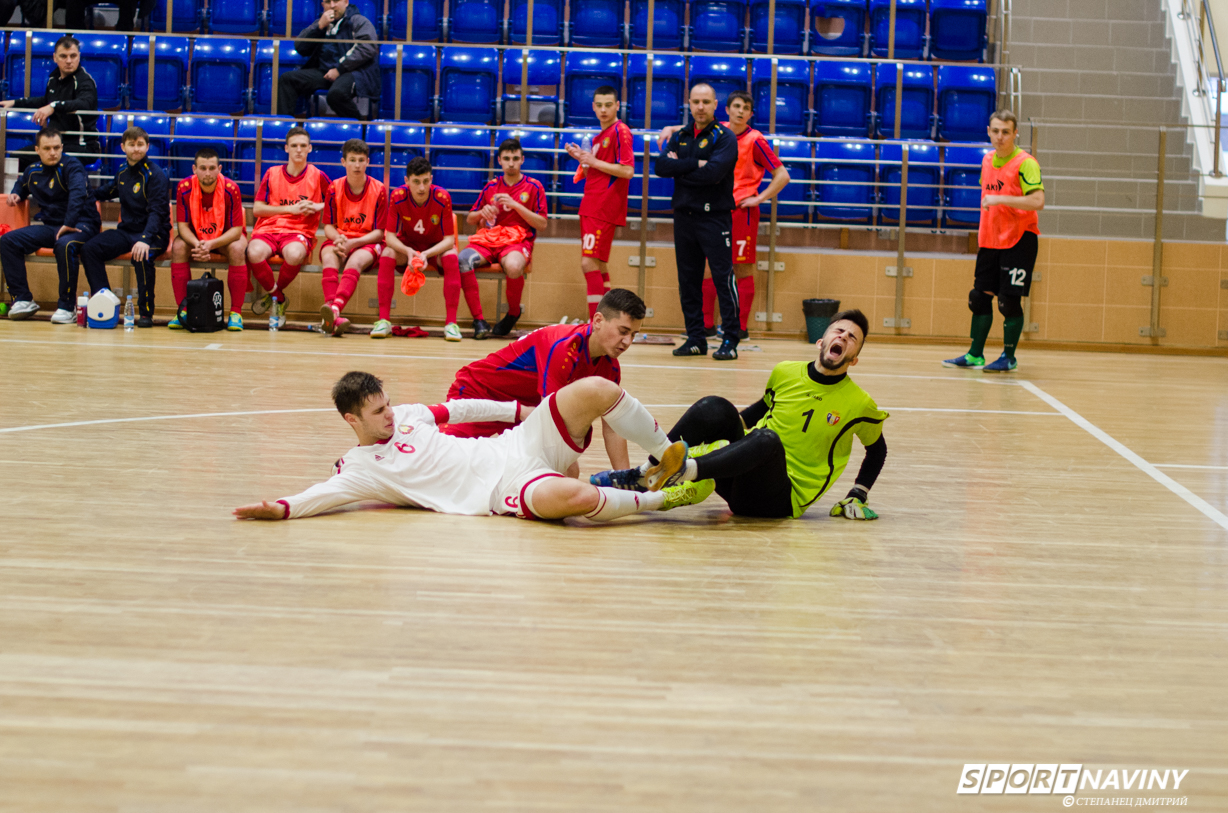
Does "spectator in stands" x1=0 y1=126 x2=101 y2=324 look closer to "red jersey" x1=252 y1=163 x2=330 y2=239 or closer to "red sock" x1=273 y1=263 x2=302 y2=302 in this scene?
"red jersey" x1=252 y1=163 x2=330 y2=239

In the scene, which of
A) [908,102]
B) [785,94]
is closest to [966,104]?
[908,102]

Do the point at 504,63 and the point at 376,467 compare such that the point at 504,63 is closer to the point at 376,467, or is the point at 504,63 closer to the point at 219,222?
the point at 219,222

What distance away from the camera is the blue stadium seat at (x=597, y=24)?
13172 mm

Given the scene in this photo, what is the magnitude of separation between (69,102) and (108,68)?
5.19 feet

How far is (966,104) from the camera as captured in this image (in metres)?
12.5

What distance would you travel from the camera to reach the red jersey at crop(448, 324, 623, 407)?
168 inches

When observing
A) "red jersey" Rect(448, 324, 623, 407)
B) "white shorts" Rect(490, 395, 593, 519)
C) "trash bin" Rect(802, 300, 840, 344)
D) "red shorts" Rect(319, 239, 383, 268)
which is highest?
"red shorts" Rect(319, 239, 383, 268)

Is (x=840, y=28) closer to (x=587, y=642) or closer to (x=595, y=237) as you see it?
(x=595, y=237)

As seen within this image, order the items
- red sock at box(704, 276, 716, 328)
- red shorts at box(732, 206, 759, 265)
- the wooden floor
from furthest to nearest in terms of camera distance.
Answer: red sock at box(704, 276, 716, 328) < red shorts at box(732, 206, 759, 265) < the wooden floor

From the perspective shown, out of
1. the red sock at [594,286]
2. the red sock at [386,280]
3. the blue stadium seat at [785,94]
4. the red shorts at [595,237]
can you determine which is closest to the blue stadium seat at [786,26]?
the blue stadium seat at [785,94]

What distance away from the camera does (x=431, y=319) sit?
1141cm

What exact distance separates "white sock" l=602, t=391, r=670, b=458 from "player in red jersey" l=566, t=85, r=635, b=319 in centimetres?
638

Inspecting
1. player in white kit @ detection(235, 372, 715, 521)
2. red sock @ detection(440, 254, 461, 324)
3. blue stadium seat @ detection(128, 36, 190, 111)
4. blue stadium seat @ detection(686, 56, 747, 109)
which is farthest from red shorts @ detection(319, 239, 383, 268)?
player in white kit @ detection(235, 372, 715, 521)

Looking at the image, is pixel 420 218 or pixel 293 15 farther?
pixel 293 15
